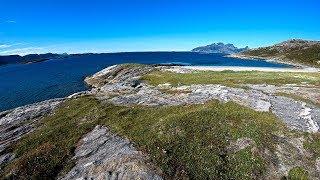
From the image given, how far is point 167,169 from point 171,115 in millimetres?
11092

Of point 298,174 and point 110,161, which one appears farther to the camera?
point 110,161

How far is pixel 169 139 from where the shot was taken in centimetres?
3509

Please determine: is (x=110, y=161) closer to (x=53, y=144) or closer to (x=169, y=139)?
(x=169, y=139)

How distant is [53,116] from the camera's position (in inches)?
1854

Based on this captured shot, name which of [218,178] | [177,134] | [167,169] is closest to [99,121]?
[177,134]

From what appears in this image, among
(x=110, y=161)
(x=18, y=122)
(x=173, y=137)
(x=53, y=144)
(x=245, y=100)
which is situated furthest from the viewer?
(x=245, y=100)

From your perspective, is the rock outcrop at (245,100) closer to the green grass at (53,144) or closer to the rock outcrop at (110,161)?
the green grass at (53,144)

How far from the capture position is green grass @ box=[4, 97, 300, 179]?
31281 mm

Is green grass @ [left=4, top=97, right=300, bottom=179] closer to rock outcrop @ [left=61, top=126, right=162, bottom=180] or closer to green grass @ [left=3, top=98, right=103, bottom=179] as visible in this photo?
green grass @ [left=3, top=98, right=103, bottom=179]

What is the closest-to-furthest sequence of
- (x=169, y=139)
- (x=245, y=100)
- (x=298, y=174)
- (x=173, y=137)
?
1. (x=298, y=174)
2. (x=169, y=139)
3. (x=173, y=137)
4. (x=245, y=100)

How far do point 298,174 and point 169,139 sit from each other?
12.7 metres

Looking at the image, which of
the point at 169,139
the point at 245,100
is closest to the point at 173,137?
the point at 169,139

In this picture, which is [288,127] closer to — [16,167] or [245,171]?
[245,171]

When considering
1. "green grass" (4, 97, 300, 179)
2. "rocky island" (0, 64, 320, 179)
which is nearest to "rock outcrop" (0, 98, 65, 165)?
"rocky island" (0, 64, 320, 179)
